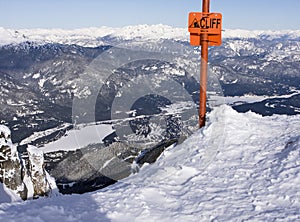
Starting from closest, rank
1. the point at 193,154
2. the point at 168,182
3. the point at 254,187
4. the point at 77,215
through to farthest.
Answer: the point at 77,215, the point at 254,187, the point at 168,182, the point at 193,154

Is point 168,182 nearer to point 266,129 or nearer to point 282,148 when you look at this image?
point 282,148

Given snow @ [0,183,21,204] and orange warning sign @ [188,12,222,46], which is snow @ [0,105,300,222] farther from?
snow @ [0,183,21,204]

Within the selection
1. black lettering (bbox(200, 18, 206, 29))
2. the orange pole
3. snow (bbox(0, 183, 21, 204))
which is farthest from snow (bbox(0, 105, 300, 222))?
snow (bbox(0, 183, 21, 204))

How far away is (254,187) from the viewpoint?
38.3 feet

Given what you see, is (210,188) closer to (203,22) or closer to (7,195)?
(203,22)

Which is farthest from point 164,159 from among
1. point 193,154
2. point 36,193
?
point 36,193

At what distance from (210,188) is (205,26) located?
30.0 feet

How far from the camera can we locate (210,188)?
39.3ft

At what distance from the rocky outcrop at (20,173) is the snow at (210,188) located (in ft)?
50.0

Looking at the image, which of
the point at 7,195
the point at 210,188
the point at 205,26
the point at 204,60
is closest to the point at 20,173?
the point at 7,195

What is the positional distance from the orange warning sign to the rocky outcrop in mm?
17884

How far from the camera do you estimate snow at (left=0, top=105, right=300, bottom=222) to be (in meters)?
10.1

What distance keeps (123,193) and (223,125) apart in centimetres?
711

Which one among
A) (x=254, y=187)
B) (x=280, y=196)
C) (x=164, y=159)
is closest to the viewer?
(x=280, y=196)
